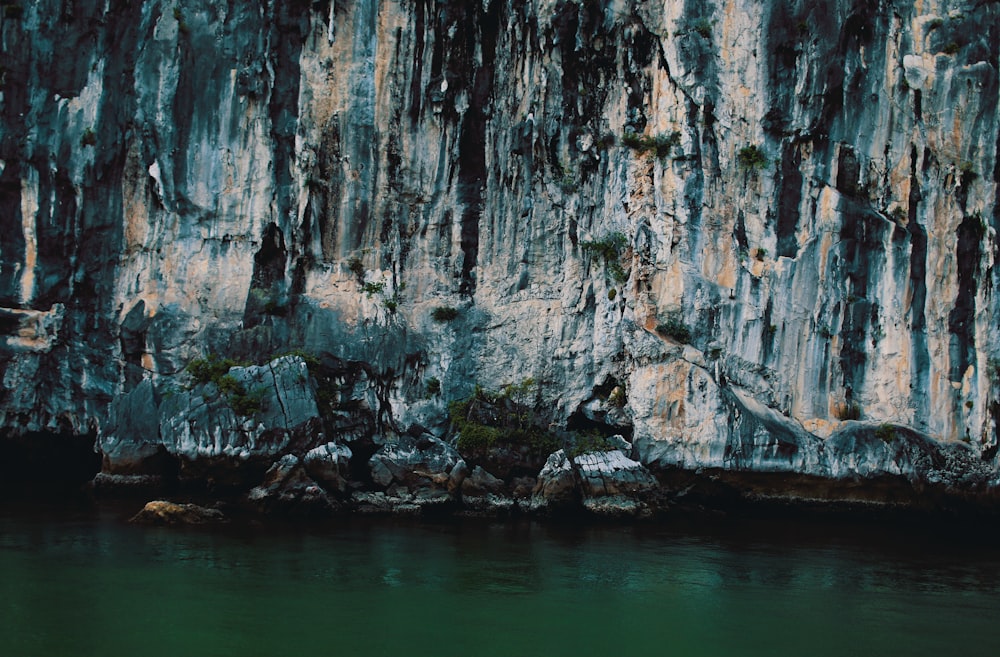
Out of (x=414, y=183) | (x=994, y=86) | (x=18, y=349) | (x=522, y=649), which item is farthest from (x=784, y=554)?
(x=18, y=349)

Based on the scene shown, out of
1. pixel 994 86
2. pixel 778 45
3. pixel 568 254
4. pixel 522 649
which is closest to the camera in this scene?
pixel 522 649

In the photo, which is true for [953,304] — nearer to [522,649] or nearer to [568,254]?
[568,254]

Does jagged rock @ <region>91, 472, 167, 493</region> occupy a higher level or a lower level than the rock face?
lower

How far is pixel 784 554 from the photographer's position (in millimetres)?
15781

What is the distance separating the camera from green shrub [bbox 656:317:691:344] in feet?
68.1

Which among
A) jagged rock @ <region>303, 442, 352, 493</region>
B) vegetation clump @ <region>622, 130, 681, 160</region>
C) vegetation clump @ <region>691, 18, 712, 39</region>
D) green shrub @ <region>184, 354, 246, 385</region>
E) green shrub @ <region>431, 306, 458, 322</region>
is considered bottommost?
jagged rock @ <region>303, 442, 352, 493</region>

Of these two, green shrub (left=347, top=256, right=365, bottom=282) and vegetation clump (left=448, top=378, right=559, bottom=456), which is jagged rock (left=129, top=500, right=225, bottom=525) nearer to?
vegetation clump (left=448, top=378, right=559, bottom=456)

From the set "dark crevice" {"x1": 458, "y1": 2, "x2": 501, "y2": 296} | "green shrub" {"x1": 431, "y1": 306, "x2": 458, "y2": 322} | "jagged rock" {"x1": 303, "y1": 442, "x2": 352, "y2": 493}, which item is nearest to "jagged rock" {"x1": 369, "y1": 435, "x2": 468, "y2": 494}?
"jagged rock" {"x1": 303, "y1": 442, "x2": 352, "y2": 493}

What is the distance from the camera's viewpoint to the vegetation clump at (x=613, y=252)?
22062mm

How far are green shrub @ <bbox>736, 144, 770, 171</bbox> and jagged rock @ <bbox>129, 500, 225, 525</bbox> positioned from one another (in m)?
Result: 13.4

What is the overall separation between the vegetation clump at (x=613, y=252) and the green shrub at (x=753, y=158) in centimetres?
322

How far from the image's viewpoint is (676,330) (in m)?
20.8

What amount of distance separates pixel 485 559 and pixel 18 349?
1482 cm

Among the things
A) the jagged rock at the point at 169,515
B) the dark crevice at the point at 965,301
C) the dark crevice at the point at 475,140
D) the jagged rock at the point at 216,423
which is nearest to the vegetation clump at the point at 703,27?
the dark crevice at the point at 475,140
